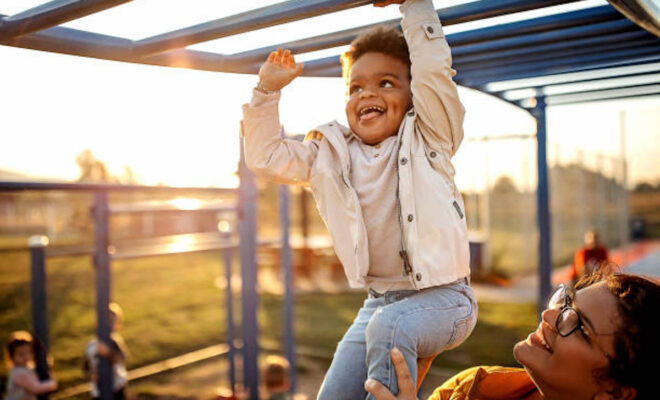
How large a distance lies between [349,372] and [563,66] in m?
1.32

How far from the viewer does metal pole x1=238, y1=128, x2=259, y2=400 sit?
3734 millimetres

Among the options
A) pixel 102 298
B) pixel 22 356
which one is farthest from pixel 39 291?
pixel 22 356

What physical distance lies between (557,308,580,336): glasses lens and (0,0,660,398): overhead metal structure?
0.70m

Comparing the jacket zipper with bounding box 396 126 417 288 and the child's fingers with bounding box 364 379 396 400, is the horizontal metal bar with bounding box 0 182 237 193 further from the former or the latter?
the child's fingers with bounding box 364 379 396 400

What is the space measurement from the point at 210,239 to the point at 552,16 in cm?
Answer: 421

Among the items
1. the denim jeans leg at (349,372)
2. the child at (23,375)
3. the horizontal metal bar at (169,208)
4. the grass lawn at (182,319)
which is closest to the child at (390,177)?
the denim jeans leg at (349,372)

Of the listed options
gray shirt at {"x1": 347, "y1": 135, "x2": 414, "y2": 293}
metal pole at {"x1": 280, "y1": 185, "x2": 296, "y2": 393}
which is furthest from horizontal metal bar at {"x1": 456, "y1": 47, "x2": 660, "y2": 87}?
metal pole at {"x1": 280, "y1": 185, "x2": 296, "y2": 393}

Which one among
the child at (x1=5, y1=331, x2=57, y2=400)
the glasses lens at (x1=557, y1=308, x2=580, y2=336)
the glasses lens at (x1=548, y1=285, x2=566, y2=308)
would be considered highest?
the glasses lens at (x1=548, y1=285, x2=566, y2=308)

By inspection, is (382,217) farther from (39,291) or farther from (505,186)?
(505,186)

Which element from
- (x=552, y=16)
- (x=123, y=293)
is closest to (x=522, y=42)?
(x=552, y=16)

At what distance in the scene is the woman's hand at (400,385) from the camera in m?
1.32

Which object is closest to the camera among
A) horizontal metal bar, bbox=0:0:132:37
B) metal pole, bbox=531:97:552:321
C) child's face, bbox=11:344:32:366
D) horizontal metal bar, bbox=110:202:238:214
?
horizontal metal bar, bbox=0:0:132:37

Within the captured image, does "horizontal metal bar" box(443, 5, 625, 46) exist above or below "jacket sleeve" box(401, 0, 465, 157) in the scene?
above

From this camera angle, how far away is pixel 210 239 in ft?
17.4
